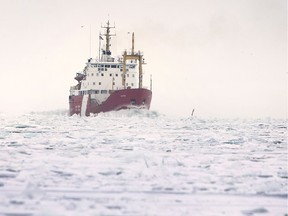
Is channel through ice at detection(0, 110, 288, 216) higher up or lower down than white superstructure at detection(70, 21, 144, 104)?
lower down

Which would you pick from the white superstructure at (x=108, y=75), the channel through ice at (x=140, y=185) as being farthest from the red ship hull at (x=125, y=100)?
the channel through ice at (x=140, y=185)

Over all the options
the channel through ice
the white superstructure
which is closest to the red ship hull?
the white superstructure

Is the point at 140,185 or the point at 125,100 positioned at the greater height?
the point at 125,100

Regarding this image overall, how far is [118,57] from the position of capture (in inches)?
1721

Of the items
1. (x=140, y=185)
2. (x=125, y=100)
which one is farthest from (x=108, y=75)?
(x=140, y=185)

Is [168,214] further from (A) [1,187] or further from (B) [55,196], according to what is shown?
(A) [1,187]

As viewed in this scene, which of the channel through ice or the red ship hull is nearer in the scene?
the channel through ice

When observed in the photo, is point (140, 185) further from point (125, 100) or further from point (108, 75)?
point (108, 75)

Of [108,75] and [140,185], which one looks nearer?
[140,185]

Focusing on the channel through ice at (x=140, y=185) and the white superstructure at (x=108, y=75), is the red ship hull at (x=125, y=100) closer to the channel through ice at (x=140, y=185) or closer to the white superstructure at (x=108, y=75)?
the white superstructure at (x=108, y=75)

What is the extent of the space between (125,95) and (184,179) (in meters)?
33.2

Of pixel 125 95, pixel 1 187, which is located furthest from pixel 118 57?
pixel 1 187

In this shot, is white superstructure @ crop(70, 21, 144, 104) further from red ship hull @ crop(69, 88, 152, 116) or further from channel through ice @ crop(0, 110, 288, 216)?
channel through ice @ crop(0, 110, 288, 216)

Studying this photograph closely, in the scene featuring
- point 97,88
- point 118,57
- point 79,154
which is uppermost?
point 118,57
